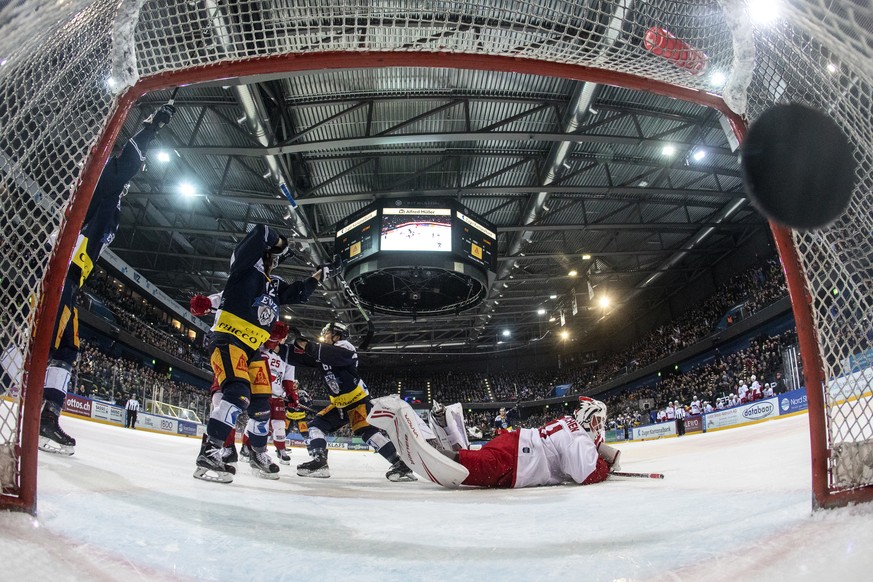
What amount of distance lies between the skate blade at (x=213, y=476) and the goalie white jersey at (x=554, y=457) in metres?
1.69

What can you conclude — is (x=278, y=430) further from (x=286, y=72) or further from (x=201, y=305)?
(x=286, y=72)

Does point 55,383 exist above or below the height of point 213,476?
above

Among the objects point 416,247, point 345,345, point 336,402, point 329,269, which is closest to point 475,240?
point 416,247

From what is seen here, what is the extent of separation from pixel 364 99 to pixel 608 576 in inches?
369

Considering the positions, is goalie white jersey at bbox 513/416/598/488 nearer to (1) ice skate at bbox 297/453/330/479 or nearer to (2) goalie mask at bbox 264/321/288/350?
(1) ice skate at bbox 297/453/330/479

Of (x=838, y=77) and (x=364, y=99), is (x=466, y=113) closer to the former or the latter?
(x=364, y=99)

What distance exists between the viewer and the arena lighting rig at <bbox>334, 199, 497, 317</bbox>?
965cm

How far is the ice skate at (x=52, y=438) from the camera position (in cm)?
287

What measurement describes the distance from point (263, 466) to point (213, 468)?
85 cm

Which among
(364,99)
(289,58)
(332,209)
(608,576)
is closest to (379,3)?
(289,58)

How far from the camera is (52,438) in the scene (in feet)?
9.77

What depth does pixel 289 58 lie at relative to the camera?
1.63m

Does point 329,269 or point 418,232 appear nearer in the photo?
point 329,269

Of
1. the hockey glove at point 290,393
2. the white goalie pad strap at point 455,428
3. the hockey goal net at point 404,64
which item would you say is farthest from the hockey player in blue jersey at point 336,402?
the hockey goal net at point 404,64
